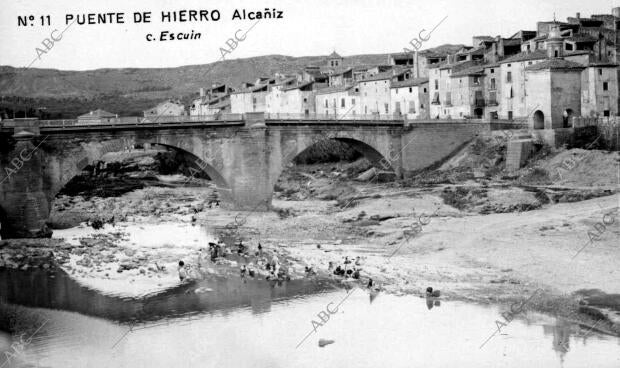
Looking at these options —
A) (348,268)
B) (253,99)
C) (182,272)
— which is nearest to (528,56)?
(348,268)

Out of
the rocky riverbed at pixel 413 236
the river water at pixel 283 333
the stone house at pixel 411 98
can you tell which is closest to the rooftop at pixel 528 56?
the rocky riverbed at pixel 413 236

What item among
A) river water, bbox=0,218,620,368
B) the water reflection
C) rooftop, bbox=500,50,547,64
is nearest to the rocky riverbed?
the water reflection

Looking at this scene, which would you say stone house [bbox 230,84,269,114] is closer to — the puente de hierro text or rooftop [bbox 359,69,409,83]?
rooftop [bbox 359,69,409,83]

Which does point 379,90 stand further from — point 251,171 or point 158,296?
point 158,296

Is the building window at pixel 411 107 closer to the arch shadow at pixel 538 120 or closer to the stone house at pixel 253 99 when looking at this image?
the arch shadow at pixel 538 120

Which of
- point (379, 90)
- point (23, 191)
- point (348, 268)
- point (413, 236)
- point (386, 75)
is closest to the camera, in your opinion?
point (348, 268)

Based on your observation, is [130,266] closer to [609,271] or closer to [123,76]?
[609,271]

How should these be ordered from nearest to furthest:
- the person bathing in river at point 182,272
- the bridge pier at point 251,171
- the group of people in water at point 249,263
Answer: the person bathing in river at point 182,272
the group of people in water at point 249,263
the bridge pier at point 251,171
